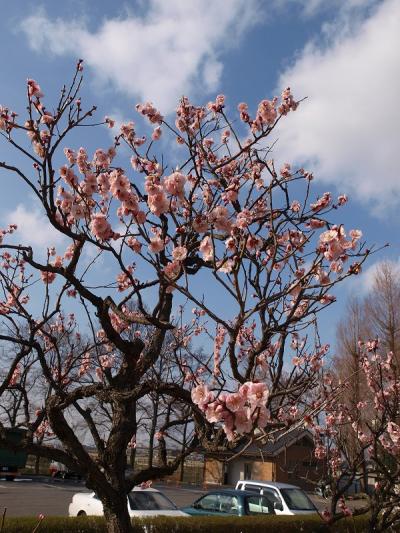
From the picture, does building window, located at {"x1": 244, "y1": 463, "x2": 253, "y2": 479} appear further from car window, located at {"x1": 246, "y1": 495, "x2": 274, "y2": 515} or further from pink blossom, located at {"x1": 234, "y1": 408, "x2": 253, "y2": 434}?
pink blossom, located at {"x1": 234, "y1": 408, "x2": 253, "y2": 434}

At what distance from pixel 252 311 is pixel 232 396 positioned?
0.93m

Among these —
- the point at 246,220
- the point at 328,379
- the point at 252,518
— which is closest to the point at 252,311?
the point at 246,220

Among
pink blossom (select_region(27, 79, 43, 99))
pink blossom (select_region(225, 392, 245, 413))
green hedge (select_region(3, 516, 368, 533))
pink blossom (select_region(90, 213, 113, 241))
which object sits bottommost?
green hedge (select_region(3, 516, 368, 533))

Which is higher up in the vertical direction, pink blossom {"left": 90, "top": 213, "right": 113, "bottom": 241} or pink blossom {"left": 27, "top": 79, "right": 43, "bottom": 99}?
pink blossom {"left": 27, "top": 79, "right": 43, "bottom": 99}

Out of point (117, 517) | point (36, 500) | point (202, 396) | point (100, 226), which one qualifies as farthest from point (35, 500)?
point (202, 396)

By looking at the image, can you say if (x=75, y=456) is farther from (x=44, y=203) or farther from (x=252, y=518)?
(x=252, y=518)

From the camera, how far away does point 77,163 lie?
18.3ft

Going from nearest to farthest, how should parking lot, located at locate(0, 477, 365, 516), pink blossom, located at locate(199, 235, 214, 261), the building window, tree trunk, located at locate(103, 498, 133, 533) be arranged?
1. pink blossom, located at locate(199, 235, 214, 261)
2. tree trunk, located at locate(103, 498, 133, 533)
3. parking lot, located at locate(0, 477, 365, 516)
4. the building window

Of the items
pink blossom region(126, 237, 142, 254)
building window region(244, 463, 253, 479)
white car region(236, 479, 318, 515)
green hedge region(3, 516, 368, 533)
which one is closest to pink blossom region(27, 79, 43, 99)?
pink blossom region(126, 237, 142, 254)

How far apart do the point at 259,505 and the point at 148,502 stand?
8.95 feet

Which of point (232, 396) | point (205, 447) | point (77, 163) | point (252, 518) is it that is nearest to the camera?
point (232, 396)

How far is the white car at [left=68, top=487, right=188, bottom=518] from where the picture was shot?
9656mm

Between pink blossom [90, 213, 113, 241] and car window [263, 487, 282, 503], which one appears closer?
pink blossom [90, 213, 113, 241]

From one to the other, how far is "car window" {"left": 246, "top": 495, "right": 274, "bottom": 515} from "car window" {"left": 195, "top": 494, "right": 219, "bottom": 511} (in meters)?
0.68
